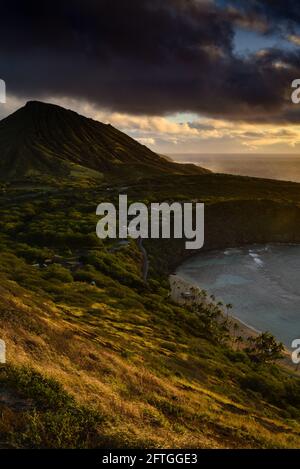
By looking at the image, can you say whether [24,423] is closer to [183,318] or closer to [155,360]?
[155,360]

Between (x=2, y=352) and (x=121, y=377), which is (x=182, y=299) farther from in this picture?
(x=2, y=352)

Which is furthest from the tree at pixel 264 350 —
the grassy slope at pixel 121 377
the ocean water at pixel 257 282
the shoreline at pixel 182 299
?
the ocean water at pixel 257 282

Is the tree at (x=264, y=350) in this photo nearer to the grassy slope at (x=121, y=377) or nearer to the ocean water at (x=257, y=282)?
the grassy slope at (x=121, y=377)

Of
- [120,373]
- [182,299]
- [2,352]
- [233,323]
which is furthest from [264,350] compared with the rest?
[2,352]

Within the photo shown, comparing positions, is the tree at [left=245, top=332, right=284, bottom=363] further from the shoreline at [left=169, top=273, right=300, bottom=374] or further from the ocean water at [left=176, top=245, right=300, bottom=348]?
the ocean water at [left=176, top=245, right=300, bottom=348]

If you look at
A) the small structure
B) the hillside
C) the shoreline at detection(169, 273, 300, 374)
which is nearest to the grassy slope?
the hillside

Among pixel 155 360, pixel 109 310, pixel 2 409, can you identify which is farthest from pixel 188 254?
pixel 2 409
